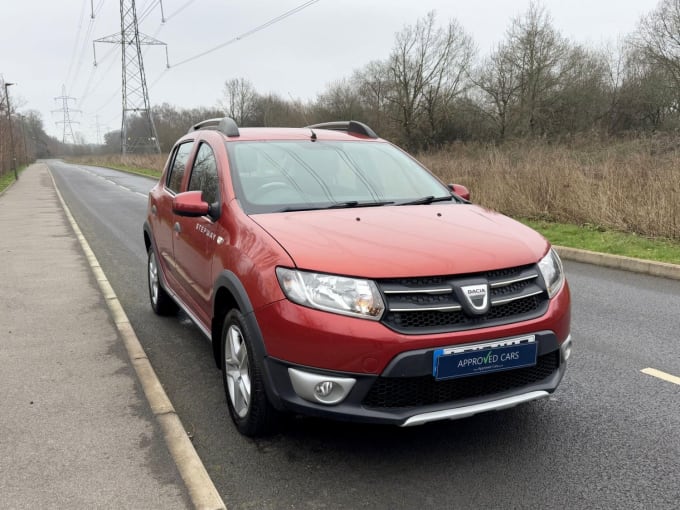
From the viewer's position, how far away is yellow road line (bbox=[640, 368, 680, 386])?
13.4 feet

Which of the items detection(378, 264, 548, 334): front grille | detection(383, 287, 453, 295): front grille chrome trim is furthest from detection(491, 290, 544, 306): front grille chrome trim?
detection(383, 287, 453, 295): front grille chrome trim

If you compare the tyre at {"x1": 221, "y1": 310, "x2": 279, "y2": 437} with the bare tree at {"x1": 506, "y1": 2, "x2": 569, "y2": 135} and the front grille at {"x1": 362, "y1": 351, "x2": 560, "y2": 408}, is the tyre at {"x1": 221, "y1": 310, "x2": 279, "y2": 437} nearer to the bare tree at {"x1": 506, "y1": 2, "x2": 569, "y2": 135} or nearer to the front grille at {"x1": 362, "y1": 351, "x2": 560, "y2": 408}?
the front grille at {"x1": 362, "y1": 351, "x2": 560, "y2": 408}

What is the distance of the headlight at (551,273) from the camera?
3055 mm

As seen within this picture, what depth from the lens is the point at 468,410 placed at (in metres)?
2.74

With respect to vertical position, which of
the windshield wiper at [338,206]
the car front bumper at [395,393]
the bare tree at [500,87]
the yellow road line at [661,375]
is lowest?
the yellow road line at [661,375]

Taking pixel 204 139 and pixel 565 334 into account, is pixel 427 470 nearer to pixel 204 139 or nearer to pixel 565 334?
pixel 565 334

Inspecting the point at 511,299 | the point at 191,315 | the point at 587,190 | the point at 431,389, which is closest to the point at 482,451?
the point at 431,389

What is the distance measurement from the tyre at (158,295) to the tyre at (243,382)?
8.22 feet

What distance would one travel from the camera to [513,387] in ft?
9.54

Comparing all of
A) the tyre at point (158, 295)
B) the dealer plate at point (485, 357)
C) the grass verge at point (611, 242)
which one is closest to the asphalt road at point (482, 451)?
the dealer plate at point (485, 357)

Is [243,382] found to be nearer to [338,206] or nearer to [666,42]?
[338,206]

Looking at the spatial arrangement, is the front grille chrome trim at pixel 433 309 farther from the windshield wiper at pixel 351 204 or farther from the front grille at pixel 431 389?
the windshield wiper at pixel 351 204

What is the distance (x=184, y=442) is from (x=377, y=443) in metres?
1.05

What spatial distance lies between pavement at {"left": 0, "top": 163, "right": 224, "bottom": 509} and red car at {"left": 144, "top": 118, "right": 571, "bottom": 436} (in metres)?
0.53
